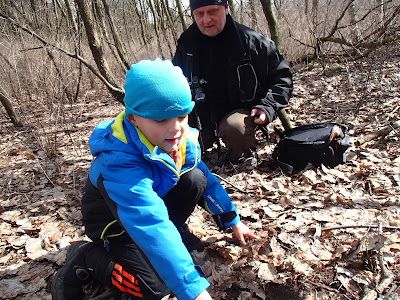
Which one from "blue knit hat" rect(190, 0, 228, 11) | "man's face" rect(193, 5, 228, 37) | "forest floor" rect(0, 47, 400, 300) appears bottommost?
"forest floor" rect(0, 47, 400, 300)

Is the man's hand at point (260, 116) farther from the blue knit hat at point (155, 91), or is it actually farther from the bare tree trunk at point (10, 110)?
the bare tree trunk at point (10, 110)

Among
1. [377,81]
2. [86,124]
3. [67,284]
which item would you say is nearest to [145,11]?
[86,124]

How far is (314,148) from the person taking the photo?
9.57 feet

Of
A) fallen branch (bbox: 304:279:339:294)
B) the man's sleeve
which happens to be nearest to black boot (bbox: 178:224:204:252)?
fallen branch (bbox: 304:279:339:294)

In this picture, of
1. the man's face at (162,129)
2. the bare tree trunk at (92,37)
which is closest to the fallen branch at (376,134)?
the man's face at (162,129)

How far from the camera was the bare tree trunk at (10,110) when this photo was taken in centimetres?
470

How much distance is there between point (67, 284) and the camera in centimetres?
180

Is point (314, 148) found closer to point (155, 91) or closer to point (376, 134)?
point (376, 134)

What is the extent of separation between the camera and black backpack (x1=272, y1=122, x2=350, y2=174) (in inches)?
114

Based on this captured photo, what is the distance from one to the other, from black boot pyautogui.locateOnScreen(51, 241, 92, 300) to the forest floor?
0.46 feet

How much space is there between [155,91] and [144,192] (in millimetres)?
484

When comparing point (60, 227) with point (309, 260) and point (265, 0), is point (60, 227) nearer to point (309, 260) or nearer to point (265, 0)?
point (309, 260)

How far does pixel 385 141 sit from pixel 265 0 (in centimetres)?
251

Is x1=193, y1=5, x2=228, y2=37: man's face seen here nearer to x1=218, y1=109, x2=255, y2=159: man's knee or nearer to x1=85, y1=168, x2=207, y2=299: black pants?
x1=218, y1=109, x2=255, y2=159: man's knee
